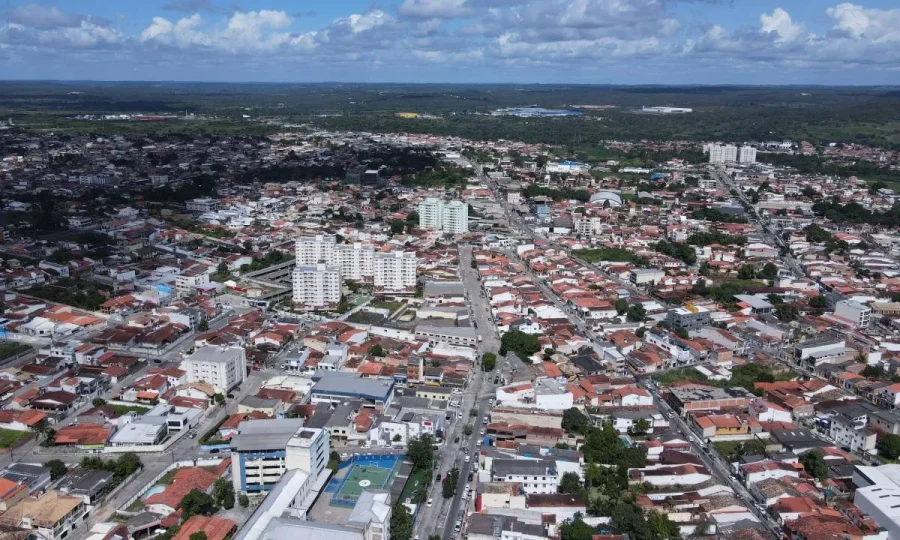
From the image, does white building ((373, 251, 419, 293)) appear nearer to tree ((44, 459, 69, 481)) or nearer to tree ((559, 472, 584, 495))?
tree ((559, 472, 584, 495))

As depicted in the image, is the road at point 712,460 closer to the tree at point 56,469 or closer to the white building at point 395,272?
the white building at point 395,272

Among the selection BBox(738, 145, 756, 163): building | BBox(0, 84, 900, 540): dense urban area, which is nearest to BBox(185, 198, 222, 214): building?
BBox(0, 84, 900, 540): dense urban area

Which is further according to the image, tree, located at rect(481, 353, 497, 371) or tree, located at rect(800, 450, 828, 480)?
tree, located at rect(481, 353, 497, 371)

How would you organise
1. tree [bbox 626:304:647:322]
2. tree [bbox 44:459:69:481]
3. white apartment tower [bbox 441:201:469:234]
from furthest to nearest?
1. white apartment tower [bbox 441:201:469:234]
2. tree [bbox 626:304:647:322]
3. tree [bbox 44:459:69:481]

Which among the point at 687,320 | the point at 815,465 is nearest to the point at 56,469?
the point at 815,465

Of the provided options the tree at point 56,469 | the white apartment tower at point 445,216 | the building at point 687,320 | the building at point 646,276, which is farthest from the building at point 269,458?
the white apartment tower at point 445,216

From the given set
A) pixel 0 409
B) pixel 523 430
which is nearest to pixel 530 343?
pixel 523 430

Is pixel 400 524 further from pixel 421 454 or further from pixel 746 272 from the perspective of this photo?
pixel 746 272
